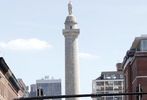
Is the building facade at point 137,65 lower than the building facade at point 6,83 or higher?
higher

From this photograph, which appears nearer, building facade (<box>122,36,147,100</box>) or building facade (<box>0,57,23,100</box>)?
building facade (<box>0,57,23,100</box>)

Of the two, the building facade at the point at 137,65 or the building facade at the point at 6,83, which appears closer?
the building facade at the point at 6,83

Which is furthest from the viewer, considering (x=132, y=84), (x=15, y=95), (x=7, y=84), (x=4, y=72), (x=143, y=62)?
(x=132, y=84)

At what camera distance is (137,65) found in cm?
14062

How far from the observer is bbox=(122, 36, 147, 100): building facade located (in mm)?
139750

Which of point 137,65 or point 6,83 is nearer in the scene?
point 6,83

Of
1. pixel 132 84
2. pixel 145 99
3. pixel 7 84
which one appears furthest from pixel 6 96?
pixel 132 84

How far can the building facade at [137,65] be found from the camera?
140 m

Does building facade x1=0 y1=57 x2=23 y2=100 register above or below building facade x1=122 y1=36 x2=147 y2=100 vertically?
below

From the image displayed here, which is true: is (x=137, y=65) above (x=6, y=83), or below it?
above

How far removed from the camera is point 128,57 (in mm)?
153625

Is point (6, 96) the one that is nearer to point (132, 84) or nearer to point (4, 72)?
point (4, 72)

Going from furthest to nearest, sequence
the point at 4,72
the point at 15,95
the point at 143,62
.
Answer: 1. the point at 143,62
2. the point at 15,95
3. the point at 4,72

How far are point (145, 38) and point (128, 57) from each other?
9317 mm
